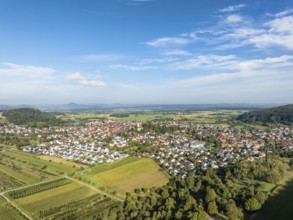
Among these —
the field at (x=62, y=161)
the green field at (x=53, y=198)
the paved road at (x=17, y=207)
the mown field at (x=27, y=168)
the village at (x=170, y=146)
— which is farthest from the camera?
the village at (x=170, y=146)

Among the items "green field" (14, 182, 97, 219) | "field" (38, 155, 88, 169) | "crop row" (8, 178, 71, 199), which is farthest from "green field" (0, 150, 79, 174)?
"green field" (14, 182, 97, 219)

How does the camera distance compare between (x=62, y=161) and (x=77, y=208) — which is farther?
(x=62, y=161)

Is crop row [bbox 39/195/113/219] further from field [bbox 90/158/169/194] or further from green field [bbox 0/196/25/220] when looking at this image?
field [bbox 90/158/169/194]

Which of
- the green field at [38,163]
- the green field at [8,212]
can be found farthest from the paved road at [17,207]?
the green field at [38,163]

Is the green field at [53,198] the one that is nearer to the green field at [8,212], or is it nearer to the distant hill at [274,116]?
the green field at [8,212]

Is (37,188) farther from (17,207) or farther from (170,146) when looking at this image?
(170,146)

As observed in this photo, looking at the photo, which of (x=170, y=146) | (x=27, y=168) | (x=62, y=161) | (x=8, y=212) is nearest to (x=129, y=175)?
(x=62, y=161)
